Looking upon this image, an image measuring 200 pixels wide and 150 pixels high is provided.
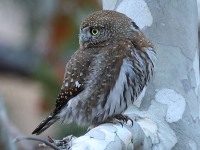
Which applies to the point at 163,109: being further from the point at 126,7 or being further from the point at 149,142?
the point at 126,7

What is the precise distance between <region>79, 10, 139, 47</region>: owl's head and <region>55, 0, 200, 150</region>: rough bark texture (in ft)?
0.22

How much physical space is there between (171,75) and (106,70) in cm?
31

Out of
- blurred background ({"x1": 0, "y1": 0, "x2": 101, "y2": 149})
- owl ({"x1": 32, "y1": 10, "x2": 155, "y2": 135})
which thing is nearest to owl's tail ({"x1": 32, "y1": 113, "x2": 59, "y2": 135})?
owl ({"x1": 32, "y1": 10, "x2": 155, "y2": 135})

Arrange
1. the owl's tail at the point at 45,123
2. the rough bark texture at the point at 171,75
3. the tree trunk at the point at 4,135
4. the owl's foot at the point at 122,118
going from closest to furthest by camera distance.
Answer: the tree trunk at the point at 4,135 → the owl's foot at the point at 122,118 → the rough bark texture at the point at 171,75 → the owl's tail at the point at 45,123

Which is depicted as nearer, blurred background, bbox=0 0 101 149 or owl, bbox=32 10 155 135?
owl, bbox=32 10 155 135

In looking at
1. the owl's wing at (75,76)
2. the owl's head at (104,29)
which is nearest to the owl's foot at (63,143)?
the owl's wing at (75,76)

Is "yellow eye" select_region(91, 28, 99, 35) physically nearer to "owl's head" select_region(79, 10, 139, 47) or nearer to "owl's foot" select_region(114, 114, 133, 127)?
"owl's head" select_region(79, 10, 139, 47)

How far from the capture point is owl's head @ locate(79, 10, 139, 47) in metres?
3.70

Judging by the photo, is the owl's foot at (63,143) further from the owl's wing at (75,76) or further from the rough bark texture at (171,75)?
the owl's wing at (75,76)

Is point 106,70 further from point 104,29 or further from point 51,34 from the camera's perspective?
point 51,34

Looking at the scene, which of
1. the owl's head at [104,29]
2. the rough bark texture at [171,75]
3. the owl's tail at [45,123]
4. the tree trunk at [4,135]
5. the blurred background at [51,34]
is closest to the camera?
the tree trunk at [4,135]

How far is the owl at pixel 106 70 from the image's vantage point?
360 centimetres

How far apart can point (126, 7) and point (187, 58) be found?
1.30 ft

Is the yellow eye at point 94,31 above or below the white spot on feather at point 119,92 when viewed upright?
above
